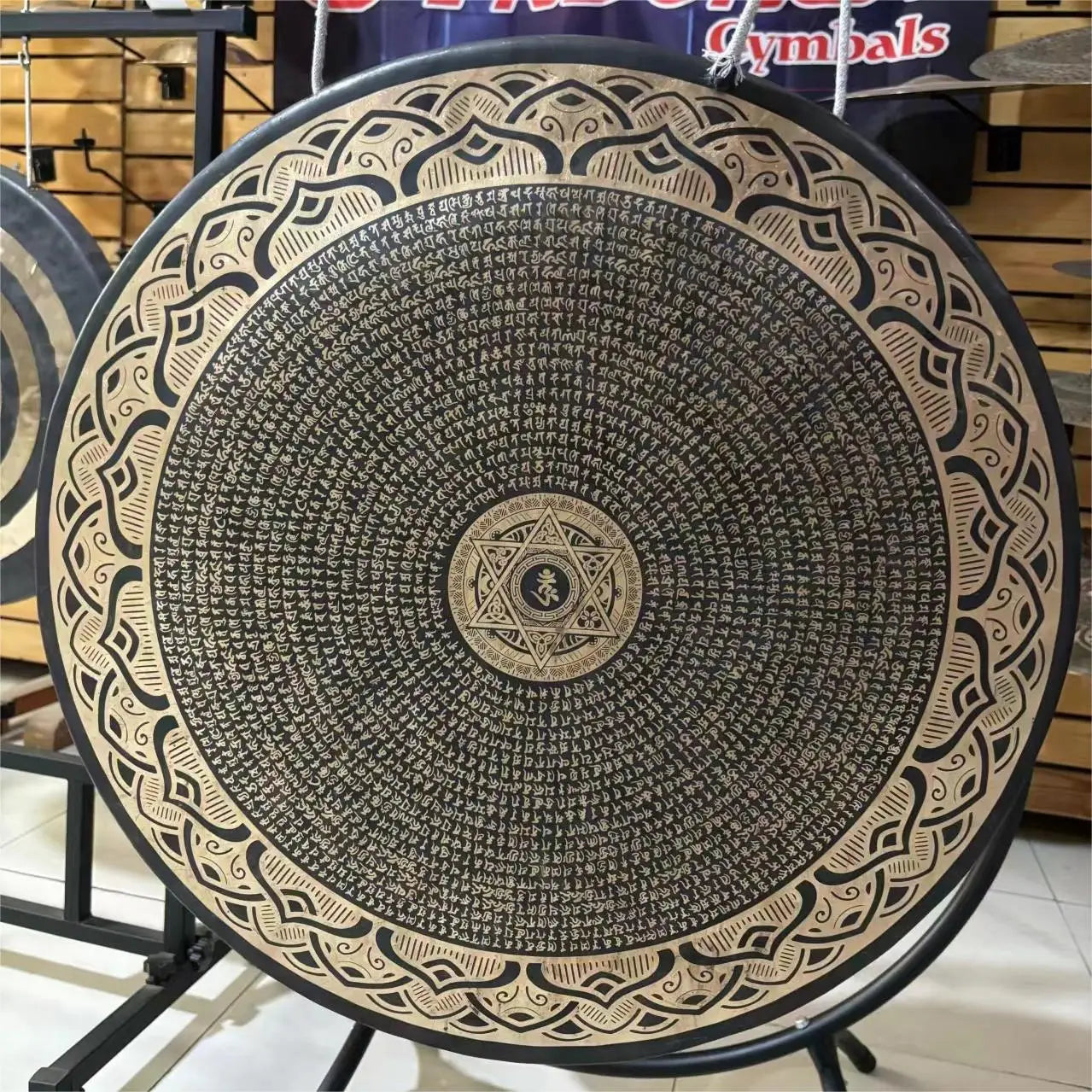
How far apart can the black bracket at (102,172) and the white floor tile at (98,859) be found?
1.26 m

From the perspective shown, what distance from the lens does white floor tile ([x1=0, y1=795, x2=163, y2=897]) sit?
5.30ft

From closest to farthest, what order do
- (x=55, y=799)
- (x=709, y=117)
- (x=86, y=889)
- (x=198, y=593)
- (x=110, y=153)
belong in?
(x=709, y=117), (x=198, y=593), (x=86, y=889), (x=55, y=799), (x=110, y=153)

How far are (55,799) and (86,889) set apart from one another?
0.66m

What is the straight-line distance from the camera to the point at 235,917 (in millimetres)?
880

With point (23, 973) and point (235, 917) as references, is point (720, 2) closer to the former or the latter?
point (235, 917)

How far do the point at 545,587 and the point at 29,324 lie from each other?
97 centimetres

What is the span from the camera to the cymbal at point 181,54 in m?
1.91

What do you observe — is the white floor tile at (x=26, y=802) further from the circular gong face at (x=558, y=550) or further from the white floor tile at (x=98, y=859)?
the circular gong face at (x=558, y=550)

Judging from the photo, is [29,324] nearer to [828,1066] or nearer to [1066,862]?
[828,1066]

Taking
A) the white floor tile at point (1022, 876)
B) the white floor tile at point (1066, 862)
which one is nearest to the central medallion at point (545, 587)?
the white floor tile at point (1022, 876)

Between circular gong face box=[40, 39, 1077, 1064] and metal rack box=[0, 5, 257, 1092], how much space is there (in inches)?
13.4

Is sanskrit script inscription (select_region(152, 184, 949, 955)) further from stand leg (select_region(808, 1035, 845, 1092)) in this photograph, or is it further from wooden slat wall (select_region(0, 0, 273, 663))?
wooden slat wall (select_region(0, 0, 273, 663))

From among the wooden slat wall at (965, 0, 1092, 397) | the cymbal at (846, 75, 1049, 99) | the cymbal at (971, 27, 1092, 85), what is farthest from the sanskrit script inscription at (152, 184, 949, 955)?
the wooden slat wall at (965, 0, 1092, 397)

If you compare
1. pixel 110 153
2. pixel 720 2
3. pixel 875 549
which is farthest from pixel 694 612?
pixel 110 153
